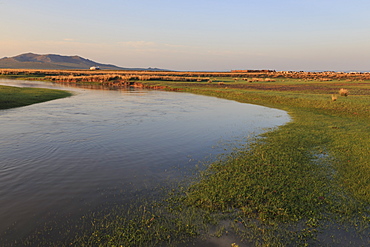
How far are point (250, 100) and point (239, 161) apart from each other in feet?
95.0

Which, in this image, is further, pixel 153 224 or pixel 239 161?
pixel 239 161

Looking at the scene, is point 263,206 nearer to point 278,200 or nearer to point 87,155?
point 278,200

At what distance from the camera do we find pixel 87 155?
41.3 ft

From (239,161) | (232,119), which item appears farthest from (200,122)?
(239,161)

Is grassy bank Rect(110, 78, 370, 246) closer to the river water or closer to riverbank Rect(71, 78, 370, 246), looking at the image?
riverbank Rect(71, 78, 370, 246)

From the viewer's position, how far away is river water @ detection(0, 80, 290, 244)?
779cm

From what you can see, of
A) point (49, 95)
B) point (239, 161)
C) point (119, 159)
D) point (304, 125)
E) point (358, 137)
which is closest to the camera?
point (239, 161)

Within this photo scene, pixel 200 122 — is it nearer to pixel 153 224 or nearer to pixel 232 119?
pixel 232 119

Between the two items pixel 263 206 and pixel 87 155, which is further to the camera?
pixel 87 155

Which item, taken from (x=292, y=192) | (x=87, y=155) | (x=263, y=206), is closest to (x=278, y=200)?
(x=263, y=206)

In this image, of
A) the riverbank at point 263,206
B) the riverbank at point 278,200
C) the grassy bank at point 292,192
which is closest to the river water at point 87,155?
the riverbank at point 263,206

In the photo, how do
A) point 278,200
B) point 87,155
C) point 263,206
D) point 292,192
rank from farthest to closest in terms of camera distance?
point 87,155 < point 292,192 < point 278,200 < point 263,206

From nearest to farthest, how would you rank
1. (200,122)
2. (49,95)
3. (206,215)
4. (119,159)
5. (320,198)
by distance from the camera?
(206,215) < (320,198) < (119,159) < (200,122) < (49,95)

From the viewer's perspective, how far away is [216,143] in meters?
15.2
